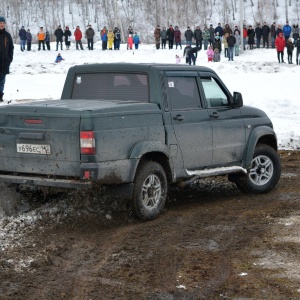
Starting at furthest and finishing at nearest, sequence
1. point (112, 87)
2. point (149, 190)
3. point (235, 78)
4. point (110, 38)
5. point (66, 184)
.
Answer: point (110, 38), point (235, 78), point (112, 87), point (149, 190), point (66, 184)

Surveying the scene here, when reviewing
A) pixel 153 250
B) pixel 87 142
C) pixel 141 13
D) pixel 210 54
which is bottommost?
pixel 153 250

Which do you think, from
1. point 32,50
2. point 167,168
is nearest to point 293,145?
point 167,168

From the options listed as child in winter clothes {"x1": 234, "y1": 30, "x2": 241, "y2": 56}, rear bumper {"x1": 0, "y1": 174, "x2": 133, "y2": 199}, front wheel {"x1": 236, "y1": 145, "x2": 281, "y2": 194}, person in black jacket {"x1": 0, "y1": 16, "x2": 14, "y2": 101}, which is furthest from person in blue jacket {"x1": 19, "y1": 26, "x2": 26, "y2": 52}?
rear bumper {"x1": 0, "y1": 174, "x2": 133, "y2": 199}

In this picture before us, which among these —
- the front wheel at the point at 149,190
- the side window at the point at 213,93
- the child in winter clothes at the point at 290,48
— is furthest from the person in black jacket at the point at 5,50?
the child in winter clothes at the point at 290,48

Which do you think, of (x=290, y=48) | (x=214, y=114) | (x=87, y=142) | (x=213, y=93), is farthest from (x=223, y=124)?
(x=290, y=48)

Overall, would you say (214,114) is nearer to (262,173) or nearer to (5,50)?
Answer: (262,173)

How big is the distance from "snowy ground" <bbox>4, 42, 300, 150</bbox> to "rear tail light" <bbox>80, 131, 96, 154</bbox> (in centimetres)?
849

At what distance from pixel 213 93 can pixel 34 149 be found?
9.27 ft

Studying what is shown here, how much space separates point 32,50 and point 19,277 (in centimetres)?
4172

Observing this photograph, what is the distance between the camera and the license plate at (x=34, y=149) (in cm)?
819

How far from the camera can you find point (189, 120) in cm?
930

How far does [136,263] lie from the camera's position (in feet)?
22.3

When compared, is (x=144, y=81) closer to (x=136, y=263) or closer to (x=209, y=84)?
(x=209, y=84)

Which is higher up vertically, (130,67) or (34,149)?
(130,67)
